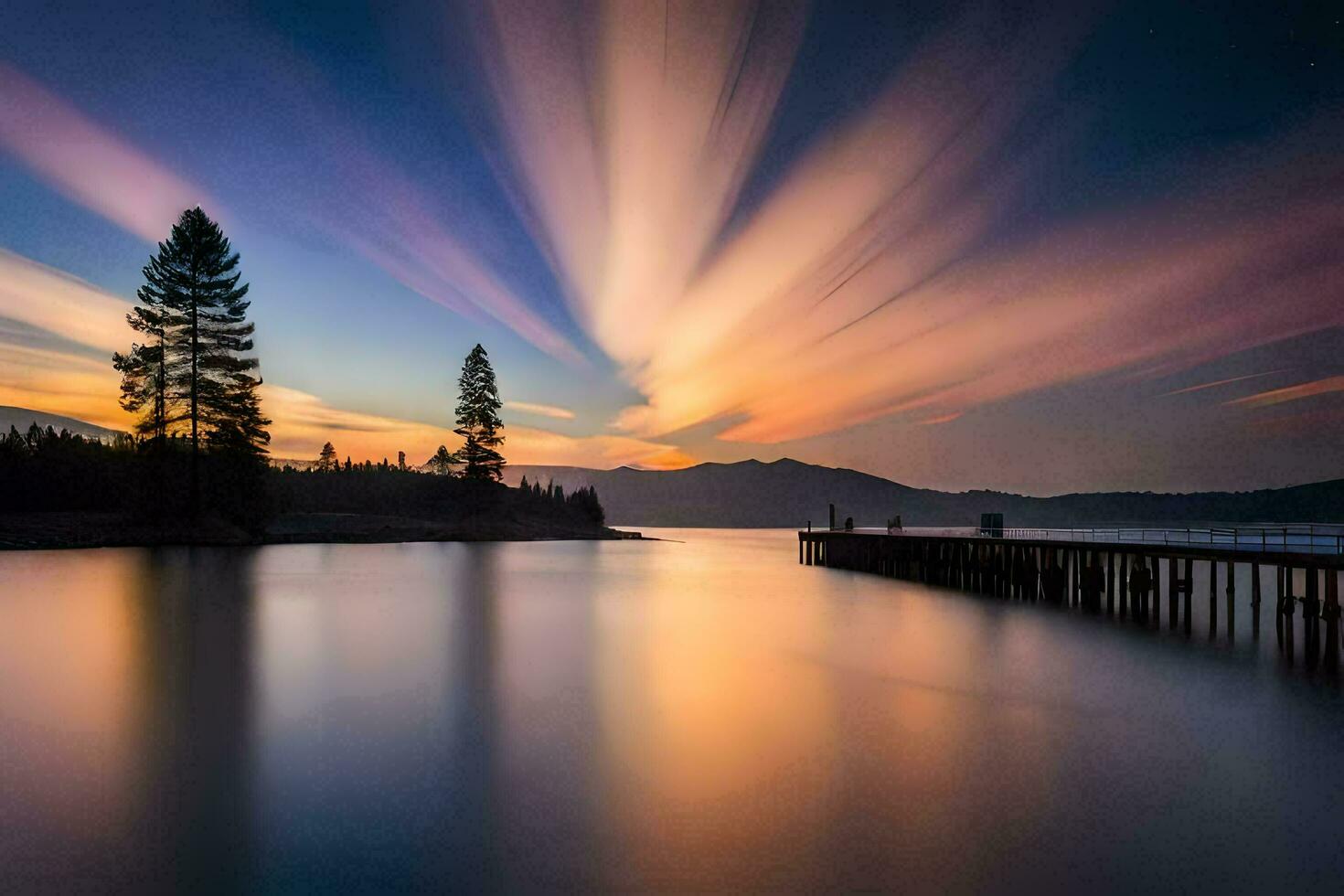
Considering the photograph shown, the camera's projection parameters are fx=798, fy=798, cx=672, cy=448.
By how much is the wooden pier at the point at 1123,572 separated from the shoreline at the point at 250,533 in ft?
142

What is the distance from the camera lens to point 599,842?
923cm

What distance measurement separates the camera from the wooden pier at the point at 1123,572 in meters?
25.5

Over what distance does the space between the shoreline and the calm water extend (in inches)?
1452

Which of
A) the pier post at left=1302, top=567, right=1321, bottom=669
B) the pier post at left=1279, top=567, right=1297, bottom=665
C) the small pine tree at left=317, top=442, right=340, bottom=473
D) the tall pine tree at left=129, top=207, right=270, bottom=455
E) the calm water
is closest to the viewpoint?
the calm water

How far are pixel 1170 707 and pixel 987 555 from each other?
Answer: 30.4m

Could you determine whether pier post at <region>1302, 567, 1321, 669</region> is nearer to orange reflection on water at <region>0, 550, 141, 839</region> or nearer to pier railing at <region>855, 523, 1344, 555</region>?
pier railing at <region>855, 523, 1344, 555</region>

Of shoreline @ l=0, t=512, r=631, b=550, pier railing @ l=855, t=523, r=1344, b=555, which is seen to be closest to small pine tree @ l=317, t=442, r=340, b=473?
shoreline @ l=0, t=512, r=631, b=550

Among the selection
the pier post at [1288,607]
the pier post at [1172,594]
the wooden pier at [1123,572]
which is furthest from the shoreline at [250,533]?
the pier post at [1288,607]

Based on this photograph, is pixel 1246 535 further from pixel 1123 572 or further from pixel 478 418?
pixel 478 418

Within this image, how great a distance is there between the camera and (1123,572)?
3659cm

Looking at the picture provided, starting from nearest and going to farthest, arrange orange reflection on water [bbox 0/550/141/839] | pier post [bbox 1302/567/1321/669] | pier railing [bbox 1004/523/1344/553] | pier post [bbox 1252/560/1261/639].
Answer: orange reflection on water [bbox 0/550/141/839], pier post [bbox 1302/567/1321/669], pier railing [bbox 1004/523/1344/553], pier post [bbox 1252/560/1261/639]

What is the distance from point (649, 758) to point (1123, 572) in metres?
31.8

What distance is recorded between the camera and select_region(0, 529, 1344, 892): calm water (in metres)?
8.68

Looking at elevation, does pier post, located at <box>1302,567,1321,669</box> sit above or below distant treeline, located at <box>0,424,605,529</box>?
below
